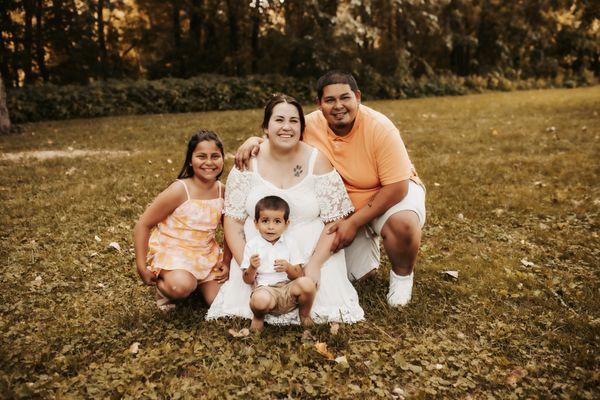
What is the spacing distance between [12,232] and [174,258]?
2789 mm

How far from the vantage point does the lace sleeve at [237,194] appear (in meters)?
3.49

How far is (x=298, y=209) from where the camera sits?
344 centimetres

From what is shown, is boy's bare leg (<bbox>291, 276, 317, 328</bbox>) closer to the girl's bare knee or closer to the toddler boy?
the toddler boy

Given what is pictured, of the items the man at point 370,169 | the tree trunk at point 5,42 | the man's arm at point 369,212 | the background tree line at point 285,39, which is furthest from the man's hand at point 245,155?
the tree trunk at point 5,42

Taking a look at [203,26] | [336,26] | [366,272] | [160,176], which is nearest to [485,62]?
[336,26]

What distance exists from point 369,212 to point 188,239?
143 centimetres

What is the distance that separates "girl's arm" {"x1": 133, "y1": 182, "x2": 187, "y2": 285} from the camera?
138 inches

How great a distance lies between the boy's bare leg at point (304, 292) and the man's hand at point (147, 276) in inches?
43.8

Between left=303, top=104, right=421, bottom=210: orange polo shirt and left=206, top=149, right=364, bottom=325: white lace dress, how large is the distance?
175 mm

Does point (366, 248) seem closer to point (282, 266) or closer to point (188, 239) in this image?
point (282, 266)

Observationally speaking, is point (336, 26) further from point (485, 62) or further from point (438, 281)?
point (438, 281)

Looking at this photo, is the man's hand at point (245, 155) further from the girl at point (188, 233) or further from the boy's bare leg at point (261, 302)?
the boy's bare leg at point (261, 302)

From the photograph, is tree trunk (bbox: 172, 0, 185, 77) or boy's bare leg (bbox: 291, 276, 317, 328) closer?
boy's bare leg (bbox: 291, 276, 317, 328)

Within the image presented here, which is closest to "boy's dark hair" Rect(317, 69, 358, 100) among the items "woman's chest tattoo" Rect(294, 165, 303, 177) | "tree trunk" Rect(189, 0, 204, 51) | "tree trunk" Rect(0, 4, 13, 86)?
"woman's chest tattoo" Rect(294, 165, 303, 177)
